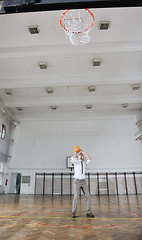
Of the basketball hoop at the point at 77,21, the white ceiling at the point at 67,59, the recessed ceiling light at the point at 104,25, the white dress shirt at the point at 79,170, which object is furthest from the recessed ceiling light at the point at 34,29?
the white dress shirt at the point at 79,170

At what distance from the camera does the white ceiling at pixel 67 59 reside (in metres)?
6.23

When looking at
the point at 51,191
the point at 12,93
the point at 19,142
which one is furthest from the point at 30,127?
the point at 51,191

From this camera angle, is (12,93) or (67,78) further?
(12,93)

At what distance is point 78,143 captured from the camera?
14344 mm

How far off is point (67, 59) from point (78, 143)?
7.94 metres

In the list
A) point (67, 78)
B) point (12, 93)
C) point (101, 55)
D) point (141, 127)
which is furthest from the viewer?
point (141, 127)

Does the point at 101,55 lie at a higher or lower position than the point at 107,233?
higher

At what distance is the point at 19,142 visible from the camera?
14797 mm

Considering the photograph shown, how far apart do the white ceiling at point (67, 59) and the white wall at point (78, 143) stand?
11.6ft

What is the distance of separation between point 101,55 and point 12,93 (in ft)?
20.8

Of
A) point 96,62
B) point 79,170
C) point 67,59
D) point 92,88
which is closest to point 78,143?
point 92,88

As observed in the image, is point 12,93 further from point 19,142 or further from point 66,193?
point 66,193

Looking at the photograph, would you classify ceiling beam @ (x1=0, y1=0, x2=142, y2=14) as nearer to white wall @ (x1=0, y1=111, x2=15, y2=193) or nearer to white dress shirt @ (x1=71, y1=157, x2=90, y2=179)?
white dress shirt @ (x1=71, y1=157, x2=90, y2=179)

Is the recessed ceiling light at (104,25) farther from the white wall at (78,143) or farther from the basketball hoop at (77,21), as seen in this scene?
the white wall at (78,143)
